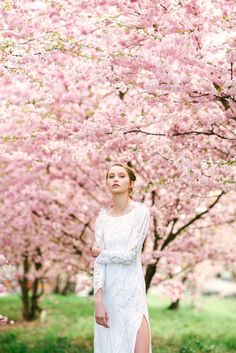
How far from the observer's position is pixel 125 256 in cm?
484

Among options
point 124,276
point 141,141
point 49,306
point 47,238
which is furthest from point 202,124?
point 49,306

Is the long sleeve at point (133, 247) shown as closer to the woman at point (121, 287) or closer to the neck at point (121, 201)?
the woman at point (121, 287)

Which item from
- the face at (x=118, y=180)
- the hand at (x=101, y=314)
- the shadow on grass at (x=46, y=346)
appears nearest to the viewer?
the hand at (x=101, y=314)

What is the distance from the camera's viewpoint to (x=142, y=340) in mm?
4820

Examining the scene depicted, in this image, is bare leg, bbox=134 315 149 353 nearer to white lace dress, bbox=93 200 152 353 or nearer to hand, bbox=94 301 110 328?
white lace dress, bbox=93 200 152 353

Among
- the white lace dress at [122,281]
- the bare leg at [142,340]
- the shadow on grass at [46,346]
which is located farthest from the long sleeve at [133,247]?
the shadow on grass at [46,346]

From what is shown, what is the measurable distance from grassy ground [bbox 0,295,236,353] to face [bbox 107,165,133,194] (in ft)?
19.5

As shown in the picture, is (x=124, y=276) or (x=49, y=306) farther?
(x=49, y=306)

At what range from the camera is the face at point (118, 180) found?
5.07 metres

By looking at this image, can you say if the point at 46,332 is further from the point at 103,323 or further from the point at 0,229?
the point at 103,323

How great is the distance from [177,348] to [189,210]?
2.99 meters

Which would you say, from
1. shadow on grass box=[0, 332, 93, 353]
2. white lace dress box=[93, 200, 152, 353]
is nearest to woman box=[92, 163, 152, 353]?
white lace dress box=[93, 200, 152, 353]

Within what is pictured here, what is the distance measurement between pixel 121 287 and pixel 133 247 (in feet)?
1.11

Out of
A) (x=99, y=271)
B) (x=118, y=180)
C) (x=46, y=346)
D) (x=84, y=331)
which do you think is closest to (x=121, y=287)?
(x=99, y=271)
